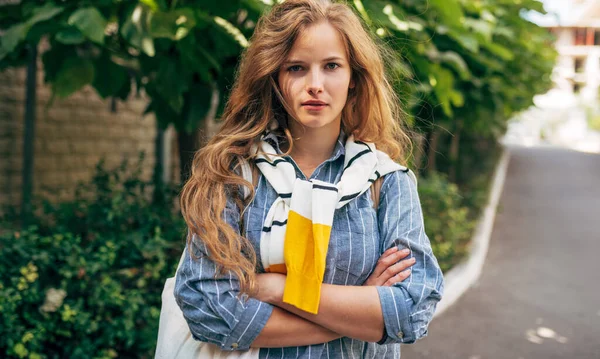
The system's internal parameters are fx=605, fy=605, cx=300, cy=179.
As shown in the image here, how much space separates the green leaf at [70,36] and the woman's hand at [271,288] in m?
1.48

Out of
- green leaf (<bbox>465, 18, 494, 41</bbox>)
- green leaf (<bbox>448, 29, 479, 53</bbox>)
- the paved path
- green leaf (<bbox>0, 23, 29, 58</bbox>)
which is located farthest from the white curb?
green leaf (<bbox>0, 23, 29, 58</bbox>)

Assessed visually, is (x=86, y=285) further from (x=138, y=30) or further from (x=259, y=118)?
(x=259, y=118)

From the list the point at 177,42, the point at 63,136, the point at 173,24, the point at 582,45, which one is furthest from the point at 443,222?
the point at 582,45

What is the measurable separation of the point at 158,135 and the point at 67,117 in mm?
1916

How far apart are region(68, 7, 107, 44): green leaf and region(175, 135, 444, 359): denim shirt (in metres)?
1.13

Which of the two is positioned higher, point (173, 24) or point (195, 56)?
point (173, 24)

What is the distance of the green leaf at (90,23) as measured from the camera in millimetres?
2504

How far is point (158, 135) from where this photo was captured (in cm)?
867

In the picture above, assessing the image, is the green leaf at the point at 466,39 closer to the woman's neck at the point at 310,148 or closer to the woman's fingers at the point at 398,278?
the woman's neck at the point at 310,148

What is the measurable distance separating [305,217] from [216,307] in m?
0.36

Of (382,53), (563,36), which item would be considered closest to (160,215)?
(382,53)

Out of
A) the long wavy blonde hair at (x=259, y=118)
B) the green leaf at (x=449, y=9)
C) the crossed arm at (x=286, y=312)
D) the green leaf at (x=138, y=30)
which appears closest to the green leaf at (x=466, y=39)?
the green leaf at (x=449, y=9)

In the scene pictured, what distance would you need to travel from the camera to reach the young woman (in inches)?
68.4

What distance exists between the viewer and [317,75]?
1820mm
